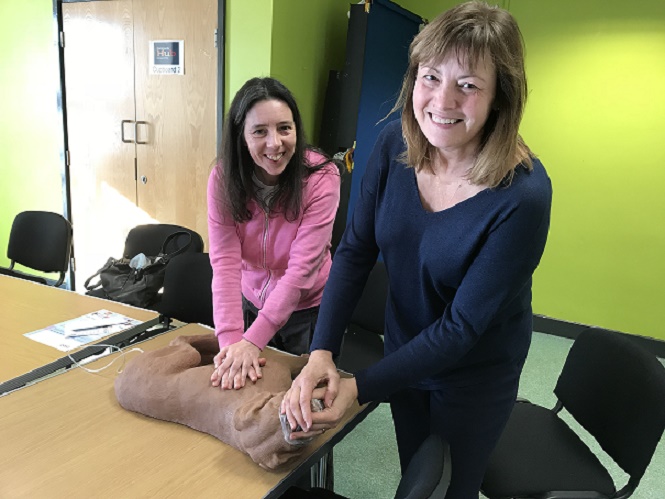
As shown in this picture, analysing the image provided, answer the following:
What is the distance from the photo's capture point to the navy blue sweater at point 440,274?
907 mm

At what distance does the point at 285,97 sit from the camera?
4.85 feet

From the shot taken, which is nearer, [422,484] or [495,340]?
[422,484]

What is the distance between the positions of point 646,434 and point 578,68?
282 centimetres

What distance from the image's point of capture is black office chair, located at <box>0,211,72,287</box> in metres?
2.81

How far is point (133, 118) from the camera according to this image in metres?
3.39

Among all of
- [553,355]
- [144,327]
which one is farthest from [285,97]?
[553,355]

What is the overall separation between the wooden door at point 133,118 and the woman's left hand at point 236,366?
2.10 metres

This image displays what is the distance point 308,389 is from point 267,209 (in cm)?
64

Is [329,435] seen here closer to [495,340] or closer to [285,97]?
[495,340]

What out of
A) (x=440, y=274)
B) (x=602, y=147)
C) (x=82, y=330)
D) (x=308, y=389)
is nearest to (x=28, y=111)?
(x=82, y=330)

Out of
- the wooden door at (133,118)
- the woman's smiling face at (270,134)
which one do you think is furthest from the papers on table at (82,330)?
the wooden door at (133,118)

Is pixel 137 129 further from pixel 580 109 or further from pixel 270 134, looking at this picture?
pixel 580 109

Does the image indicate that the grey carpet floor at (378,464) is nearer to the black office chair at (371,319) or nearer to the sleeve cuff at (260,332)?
the black office chair at (371,319)

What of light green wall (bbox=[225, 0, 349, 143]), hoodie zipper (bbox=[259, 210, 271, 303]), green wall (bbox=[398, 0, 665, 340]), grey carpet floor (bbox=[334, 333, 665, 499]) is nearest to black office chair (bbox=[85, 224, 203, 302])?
light green wall (bbox=[225, 0, 349, 143])
